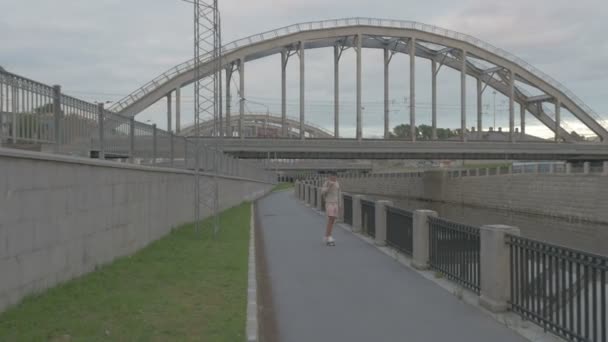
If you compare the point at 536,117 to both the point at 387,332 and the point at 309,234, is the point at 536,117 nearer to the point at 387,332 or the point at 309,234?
the point at 309,234

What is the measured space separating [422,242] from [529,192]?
40994mm

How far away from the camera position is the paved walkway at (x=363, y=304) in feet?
23.5

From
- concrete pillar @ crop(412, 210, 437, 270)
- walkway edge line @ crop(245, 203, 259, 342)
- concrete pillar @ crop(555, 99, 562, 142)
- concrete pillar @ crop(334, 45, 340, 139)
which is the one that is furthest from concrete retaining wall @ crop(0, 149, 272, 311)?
concrete pillar @ crop(555, 99, 562, 142)

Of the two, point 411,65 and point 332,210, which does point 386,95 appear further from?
point 332,210

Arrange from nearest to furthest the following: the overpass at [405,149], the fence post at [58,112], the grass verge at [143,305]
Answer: the grass verge at [143,305]
the fence post at [58,112]
the overpass at [405,149]

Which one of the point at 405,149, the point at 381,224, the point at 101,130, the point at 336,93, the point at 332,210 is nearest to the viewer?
the point at 101,130

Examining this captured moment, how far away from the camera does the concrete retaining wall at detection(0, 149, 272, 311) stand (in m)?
6.68

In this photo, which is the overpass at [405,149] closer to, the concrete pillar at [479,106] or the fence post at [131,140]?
the concrete pillar at [479,106]

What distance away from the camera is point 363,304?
8.71 metres

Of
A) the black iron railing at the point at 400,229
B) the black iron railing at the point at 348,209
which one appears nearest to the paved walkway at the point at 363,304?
the black iron railing at the point at 400,229

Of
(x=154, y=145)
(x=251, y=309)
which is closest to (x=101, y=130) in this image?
(x=154, y=145)

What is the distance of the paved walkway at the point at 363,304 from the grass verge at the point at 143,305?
801 millimetres

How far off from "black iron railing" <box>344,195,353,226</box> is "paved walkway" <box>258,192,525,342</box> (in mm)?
6816

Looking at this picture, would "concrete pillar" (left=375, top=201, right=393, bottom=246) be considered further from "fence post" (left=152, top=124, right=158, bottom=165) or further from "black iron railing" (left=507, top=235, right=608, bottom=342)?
"black iron railing" (left=507, top=235, right=608, bottom=342)
